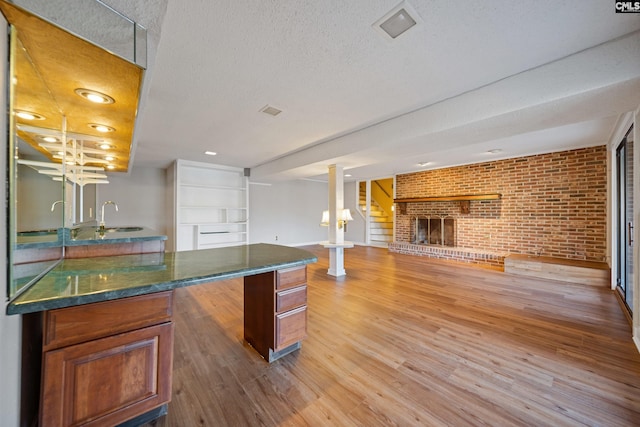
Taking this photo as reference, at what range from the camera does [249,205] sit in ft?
23.4

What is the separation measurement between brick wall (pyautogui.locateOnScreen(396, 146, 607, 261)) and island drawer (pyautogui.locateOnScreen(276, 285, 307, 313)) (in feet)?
17.4

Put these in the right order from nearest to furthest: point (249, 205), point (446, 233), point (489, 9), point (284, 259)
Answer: point (489, 9)
point (284, 259)
point (446, 233)
point (249, 205)

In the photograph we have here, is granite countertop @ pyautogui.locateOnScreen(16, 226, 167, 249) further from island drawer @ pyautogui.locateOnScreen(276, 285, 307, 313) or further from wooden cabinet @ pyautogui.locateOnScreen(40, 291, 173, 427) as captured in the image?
island drawer @ pyautogui.locateOnScreen(276, 285, 307, 313)

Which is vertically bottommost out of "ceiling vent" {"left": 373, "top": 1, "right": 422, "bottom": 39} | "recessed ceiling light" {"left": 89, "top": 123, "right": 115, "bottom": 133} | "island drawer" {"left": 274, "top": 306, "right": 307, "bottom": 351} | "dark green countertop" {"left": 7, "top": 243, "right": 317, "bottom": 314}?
"island drawer" {"left": 274, "top": 306, "right": 307, "bottom": 351}

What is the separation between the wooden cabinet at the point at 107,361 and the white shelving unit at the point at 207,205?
4863mm

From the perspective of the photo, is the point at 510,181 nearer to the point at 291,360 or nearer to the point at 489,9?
the point at 489,9

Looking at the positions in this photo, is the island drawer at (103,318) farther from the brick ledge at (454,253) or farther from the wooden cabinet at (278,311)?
the brick ledge at (454,253)

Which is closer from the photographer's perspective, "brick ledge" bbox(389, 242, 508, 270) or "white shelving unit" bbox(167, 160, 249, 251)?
"brick ledge" bbox(389, 242, 508, 270)

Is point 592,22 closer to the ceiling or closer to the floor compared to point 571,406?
closer to the ceiling

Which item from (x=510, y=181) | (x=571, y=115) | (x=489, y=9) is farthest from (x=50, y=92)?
(x=510, y=181)

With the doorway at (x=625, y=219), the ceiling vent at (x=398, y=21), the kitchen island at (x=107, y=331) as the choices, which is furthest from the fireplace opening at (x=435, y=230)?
the kitchen island at (x=107, y=331)

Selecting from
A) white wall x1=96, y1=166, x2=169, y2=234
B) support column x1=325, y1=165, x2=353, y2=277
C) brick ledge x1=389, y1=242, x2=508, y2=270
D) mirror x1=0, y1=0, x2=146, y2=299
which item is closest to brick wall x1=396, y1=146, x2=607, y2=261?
brick ledge x1=389, y1=242, x2=508, y2=270

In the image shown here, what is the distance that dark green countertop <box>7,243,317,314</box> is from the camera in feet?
3.53

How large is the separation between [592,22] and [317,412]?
9.84ft
